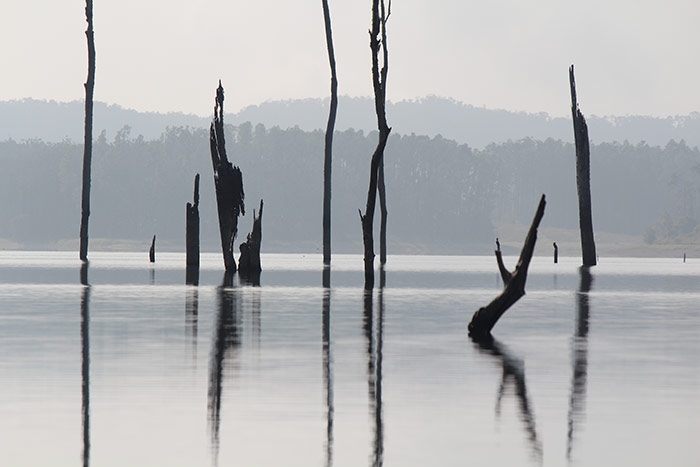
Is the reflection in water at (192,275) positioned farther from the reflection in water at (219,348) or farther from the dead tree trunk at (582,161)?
the dead tree trunk at (582,161)

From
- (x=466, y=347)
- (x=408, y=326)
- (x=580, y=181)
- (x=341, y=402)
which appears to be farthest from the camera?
(x=580, y=181)

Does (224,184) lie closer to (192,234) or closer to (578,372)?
(192,234)

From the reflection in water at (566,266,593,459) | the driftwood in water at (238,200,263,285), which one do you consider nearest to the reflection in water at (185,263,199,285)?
the driftwood in water at (238,200,263,285)

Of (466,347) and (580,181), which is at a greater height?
(580,181)

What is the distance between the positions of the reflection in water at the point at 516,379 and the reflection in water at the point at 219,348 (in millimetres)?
2198

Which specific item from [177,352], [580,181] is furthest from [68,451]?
[580,181]

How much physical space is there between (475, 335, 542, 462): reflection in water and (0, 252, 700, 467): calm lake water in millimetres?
35

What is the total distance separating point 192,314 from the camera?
78.6ft

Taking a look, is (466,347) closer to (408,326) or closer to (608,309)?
(408,326)

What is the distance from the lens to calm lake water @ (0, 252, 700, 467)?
9.24 metres

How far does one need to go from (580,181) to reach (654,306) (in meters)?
31.0

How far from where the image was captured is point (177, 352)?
16.3m

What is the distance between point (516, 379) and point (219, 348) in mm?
4645

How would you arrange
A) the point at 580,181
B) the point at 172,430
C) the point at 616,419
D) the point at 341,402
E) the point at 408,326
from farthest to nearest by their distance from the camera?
the point at 580,181, the point at 408,326, the point at 341,402, the point at 616,419, the point at 172,430
